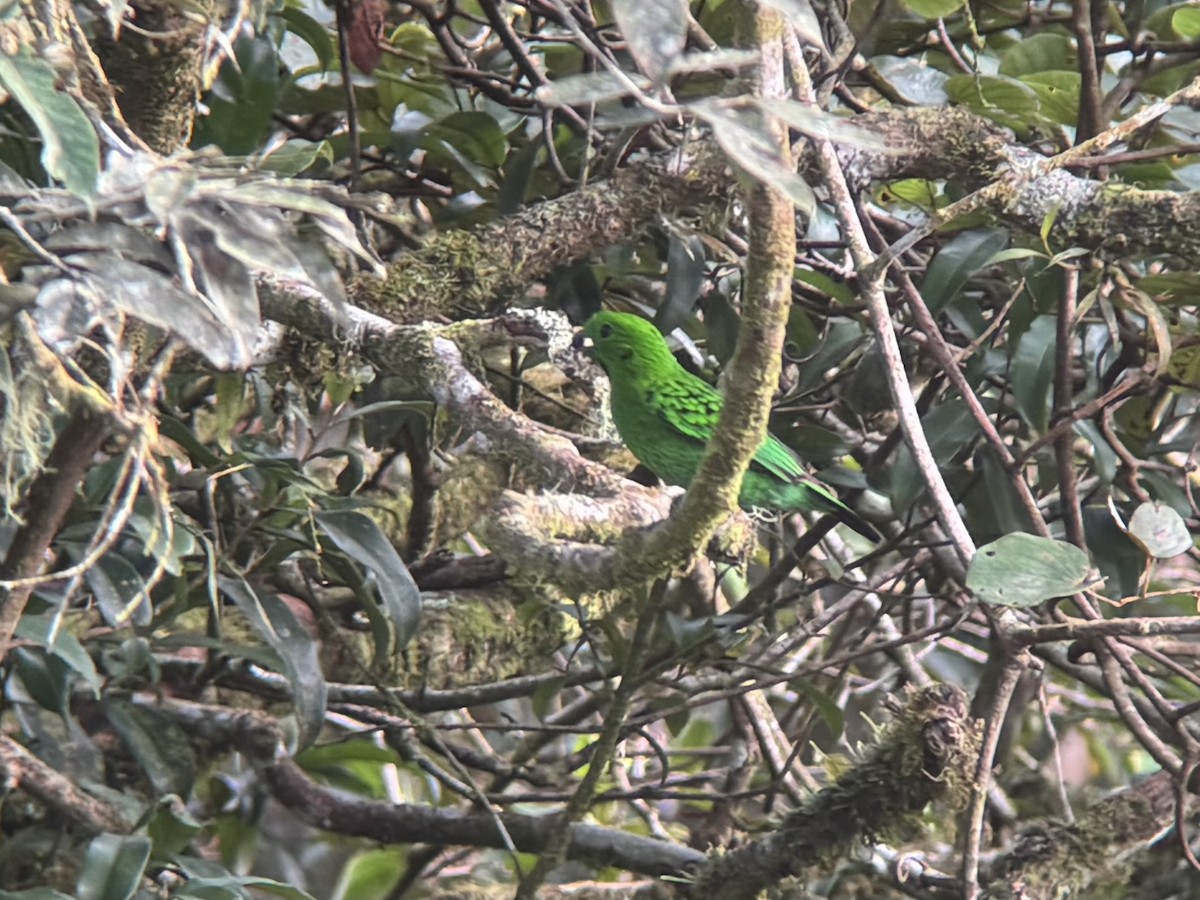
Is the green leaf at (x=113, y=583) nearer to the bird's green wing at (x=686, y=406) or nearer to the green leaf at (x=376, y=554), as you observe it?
the green leaf at (x=376, y=554)

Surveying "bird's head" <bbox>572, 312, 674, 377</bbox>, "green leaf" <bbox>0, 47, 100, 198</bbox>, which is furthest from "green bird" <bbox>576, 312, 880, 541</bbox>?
"green leaf" <bbox>0, 47, 100, 198</bbox>

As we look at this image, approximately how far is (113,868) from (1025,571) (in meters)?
1.48

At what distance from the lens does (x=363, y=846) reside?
3.88 m

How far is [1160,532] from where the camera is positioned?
2.17 meters

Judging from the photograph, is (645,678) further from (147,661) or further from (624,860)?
(147,661)

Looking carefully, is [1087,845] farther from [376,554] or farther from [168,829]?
[168,829]

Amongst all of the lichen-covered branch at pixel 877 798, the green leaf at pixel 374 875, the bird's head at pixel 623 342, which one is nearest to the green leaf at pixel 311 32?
the bird's head at pixel 623 342

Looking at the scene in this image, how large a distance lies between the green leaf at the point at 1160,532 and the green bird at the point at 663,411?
51.5 inches

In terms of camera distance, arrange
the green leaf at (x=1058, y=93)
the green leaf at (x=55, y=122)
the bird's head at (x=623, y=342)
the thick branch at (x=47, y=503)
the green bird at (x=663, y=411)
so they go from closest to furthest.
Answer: the green leaf at (x=55, y=122) → the thick branch at (x=47, y=503) → the green leaf at (x=1058, y=93) → the bird's head at (x=623, y=342) → the green bird at (x=663, y=411)

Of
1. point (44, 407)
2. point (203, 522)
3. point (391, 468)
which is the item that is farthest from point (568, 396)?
point (44, 407)

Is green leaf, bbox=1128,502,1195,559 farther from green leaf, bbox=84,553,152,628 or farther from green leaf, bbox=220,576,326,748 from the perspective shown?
→ green leaf, bbox=84,553,152,628

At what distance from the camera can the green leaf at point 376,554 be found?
2.44 meters

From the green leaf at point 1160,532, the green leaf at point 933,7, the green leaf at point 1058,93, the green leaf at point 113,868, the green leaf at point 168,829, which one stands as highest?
the green leaf at point 933,7

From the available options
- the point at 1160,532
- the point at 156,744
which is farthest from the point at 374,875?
the point at 1160,532
